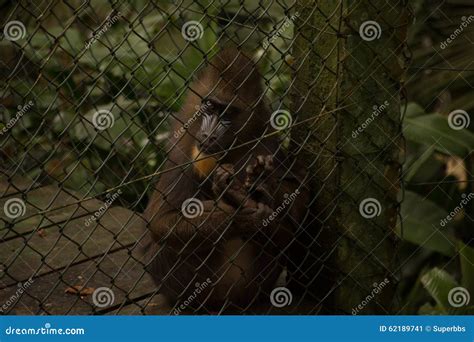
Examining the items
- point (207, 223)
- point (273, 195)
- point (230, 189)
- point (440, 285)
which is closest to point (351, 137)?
point (273, 195)

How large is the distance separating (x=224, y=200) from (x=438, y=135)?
1.84 meters

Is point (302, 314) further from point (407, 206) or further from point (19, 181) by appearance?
point (19, 181)

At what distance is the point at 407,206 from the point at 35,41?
2.79 m

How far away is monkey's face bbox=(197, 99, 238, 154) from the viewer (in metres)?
4.14

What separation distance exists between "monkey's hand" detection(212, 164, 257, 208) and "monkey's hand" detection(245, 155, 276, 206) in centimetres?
4

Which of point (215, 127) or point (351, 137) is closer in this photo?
point (351, 137)

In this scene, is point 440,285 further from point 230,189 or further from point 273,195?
point 230,189

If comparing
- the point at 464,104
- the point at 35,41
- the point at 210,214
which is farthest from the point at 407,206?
the point at 35,41

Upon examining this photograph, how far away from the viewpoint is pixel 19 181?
532cm

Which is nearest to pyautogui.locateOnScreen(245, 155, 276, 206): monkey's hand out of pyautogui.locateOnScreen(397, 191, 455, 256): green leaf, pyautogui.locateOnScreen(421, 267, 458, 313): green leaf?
pyautogui.locateOnScreen(421, 267, 458, 313): green leaf

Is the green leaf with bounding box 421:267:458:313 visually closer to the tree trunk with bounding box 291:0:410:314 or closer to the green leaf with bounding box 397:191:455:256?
the green leaf with bounding box 397:191:455:256

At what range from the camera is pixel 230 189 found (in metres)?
3.95

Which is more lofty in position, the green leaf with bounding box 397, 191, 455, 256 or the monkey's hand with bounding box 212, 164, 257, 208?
the green leaf with bounding box 397, 191, 455, 256

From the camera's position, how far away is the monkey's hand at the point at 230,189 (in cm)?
394
